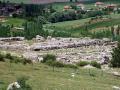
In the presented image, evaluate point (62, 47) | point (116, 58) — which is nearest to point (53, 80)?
point (116, 58)

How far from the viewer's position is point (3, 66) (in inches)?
1981

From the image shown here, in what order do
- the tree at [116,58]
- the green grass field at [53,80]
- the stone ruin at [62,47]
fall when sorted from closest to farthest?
the green grass field at [53,80] → the tree at [116,58] → the stone ruin at [62,47]

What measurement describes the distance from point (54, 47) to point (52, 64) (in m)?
65.3

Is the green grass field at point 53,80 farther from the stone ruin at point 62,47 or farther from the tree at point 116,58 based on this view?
the stone ruin at point 62,47

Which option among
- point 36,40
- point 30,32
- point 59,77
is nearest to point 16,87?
point 59,77

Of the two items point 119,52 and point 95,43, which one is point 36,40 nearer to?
point 95,43

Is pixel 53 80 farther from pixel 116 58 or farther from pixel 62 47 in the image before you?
pixel 62 47

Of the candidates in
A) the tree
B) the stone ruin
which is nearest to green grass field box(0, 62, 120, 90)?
the tree

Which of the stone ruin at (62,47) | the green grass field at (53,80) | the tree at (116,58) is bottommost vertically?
the stone ruin at (62,47)

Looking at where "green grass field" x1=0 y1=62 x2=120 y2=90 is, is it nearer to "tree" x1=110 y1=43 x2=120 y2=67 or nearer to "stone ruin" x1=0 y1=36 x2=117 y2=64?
"tree" x1=110 y1=43 x2=120 y2=67

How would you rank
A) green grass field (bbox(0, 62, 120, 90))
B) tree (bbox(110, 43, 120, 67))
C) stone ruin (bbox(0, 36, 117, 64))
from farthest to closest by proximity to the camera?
stone ruin (bbox(0, 36, 117, 64)), tree (bbox(110, 43, 120, 67)), green grass field (bbox(0, 62, 120, 90))

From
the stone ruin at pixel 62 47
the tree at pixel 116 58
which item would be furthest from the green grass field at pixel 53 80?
the stone ruin at pixel 62 47

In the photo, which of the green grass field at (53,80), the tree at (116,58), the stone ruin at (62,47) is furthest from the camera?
the stone ruin at (62,47)

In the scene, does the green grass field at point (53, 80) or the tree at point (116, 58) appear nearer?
the green grass field at point (53, 80)
